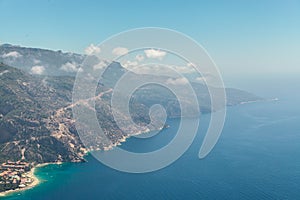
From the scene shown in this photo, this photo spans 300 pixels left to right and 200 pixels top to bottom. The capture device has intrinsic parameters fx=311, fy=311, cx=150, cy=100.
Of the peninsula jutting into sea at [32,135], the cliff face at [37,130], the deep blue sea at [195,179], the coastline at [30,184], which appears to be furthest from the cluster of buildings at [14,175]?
the cliff face at [37,130]

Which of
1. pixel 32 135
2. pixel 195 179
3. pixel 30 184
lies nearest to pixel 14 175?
pixel 30 184

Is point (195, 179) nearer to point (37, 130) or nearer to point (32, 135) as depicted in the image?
point (32, 135)

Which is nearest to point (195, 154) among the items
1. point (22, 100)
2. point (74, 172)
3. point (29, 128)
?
point (74, 172)

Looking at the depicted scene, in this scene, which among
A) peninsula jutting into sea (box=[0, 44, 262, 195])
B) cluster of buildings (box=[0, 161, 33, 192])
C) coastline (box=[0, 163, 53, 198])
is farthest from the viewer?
peninsula jutting into sea (box=[0, 44, 262, 195])

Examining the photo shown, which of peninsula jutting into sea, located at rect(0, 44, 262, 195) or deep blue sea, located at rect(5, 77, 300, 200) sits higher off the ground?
peninsula jutting into sea, located at rect(0, 44, 262, 195)

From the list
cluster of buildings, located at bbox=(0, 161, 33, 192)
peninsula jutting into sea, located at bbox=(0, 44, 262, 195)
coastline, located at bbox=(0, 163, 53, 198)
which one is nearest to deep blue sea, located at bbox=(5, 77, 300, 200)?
coastline, located at bbox=(0, 163, 53, 198)

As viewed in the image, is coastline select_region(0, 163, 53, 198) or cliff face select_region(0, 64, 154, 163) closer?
coastline select_region(0, 163, 53, 198)

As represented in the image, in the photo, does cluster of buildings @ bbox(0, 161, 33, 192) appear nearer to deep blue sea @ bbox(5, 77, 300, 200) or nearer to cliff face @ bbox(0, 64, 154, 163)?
deep blue sea @ bbox(5, 77, 300, 200)

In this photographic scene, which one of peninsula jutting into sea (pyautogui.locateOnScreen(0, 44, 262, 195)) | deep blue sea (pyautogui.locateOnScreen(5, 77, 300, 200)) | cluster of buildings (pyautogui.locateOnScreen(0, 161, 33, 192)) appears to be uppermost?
peninsula jutting into sea (pyautogui.locateOnScreen(0, 44, 262, 195))

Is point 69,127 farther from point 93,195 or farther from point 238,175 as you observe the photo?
point 238,175

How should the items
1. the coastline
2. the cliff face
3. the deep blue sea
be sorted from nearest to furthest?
the deep blue sea, the coastline, the cliff face
